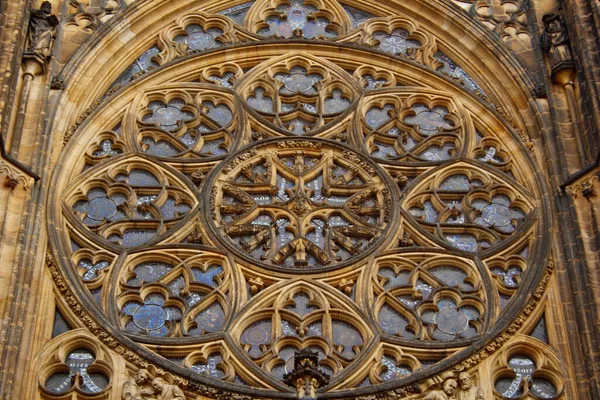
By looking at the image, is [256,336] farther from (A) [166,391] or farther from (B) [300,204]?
(B) [300,204]

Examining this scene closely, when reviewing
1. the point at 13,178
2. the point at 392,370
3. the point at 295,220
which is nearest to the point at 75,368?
the point at 13,178

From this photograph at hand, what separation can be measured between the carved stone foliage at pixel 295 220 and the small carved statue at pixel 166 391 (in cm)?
3

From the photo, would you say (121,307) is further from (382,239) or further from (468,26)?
(468,26)

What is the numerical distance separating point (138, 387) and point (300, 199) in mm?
3959

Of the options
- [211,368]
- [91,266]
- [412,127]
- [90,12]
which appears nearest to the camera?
[211,368]

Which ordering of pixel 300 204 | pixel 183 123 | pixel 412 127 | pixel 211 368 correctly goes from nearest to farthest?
pixel 211 368, pixel 300 204, pixel 183 123, pixel 412 127

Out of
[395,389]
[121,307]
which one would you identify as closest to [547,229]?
[395,389]

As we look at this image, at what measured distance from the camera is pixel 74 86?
2288 cm

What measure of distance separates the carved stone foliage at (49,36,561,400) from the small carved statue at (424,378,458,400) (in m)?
0.05

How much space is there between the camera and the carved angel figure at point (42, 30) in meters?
22.7

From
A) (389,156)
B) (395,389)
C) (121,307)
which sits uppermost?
(389,156)

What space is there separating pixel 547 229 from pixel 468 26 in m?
4.23

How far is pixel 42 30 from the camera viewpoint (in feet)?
75.4

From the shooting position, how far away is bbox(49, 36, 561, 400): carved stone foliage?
789 inches
